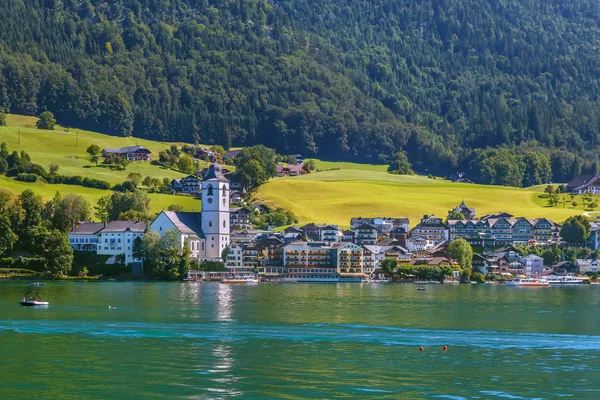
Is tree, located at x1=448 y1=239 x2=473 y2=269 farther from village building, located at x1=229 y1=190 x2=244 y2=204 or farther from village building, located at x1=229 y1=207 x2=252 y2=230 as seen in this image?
village building, located at x1=229 y1=190 x2=244 y2=204

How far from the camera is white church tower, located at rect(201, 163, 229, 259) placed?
149 meters

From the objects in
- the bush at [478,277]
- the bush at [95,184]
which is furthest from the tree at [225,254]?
the bush at [95,184]

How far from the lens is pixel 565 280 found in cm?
15338

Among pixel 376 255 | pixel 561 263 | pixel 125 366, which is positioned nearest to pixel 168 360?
pixel 125 366

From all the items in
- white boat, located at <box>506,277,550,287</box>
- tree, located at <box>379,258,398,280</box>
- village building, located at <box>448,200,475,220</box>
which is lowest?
white boat, located at <box>506,277,550,287</box>

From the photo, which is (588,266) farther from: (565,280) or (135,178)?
(135,178)

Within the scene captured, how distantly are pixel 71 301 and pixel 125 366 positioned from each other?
38988 mm

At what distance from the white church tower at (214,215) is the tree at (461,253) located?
1193 inches

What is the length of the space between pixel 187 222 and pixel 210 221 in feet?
10.8

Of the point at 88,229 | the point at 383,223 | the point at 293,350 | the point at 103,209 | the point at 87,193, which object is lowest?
the point at 293,350

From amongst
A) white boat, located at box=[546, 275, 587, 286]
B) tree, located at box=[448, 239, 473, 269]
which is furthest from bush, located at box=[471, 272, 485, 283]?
white boat, located at box=[546, 275, 587, 286]

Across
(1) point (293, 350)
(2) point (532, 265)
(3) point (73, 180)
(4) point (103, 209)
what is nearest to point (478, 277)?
(2) point (532, 265)

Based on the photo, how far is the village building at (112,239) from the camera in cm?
14075

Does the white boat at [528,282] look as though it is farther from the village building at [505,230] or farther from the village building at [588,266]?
the village building at [505,230]
